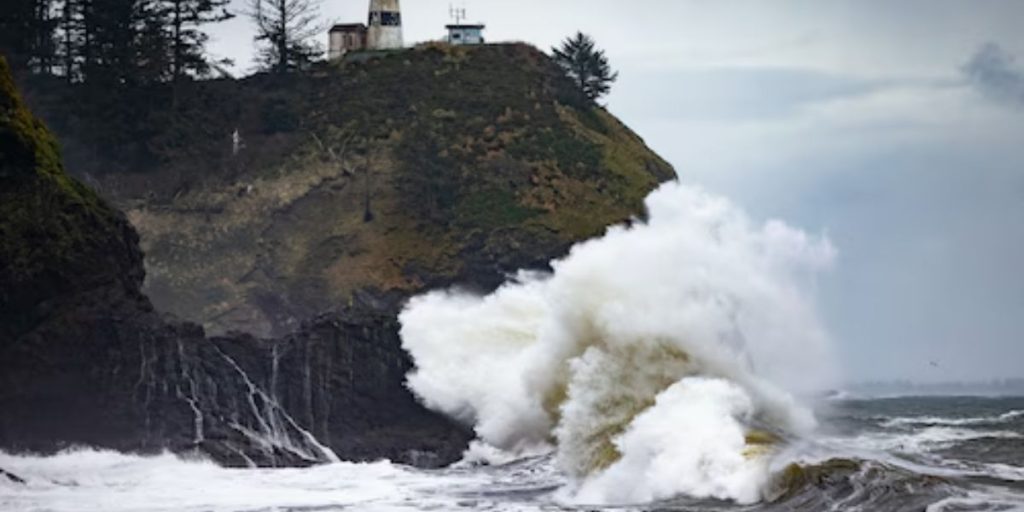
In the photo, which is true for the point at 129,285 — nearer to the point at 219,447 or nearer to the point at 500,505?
the point at 219,447

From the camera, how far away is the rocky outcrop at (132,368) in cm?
3659

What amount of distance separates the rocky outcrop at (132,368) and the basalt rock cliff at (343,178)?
39.0 feet

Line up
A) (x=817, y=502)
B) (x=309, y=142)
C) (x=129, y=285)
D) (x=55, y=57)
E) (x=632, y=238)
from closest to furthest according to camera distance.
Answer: (x=817, y=502) → (x=632, y=238) → (x=129, y=285) → (x=55, y=57) → (x=309, y=142)

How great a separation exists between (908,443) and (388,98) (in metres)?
37.4

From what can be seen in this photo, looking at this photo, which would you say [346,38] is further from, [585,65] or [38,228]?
[38,228]

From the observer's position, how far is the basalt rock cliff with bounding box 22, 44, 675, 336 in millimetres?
56656

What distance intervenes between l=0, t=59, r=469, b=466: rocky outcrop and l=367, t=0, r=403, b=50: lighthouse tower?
118ft

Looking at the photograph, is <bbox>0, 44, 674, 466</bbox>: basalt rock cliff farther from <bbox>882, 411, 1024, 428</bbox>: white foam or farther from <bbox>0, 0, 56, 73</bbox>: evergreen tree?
<bbox>882, 411, 1024, 428</bbox>: white foam

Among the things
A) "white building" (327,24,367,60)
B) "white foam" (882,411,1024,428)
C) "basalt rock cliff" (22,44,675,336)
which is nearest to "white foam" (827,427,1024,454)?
"white foam" (882,411,1024,428)

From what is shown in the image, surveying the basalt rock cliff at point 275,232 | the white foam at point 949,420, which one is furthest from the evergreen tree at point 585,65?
the white foam at point 949,420

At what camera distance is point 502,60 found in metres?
73.4

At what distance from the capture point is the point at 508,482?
108ft

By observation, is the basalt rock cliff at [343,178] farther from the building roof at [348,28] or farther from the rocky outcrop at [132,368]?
the rocky outcrop at [132,368]

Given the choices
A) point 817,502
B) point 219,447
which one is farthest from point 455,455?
point 817,502
